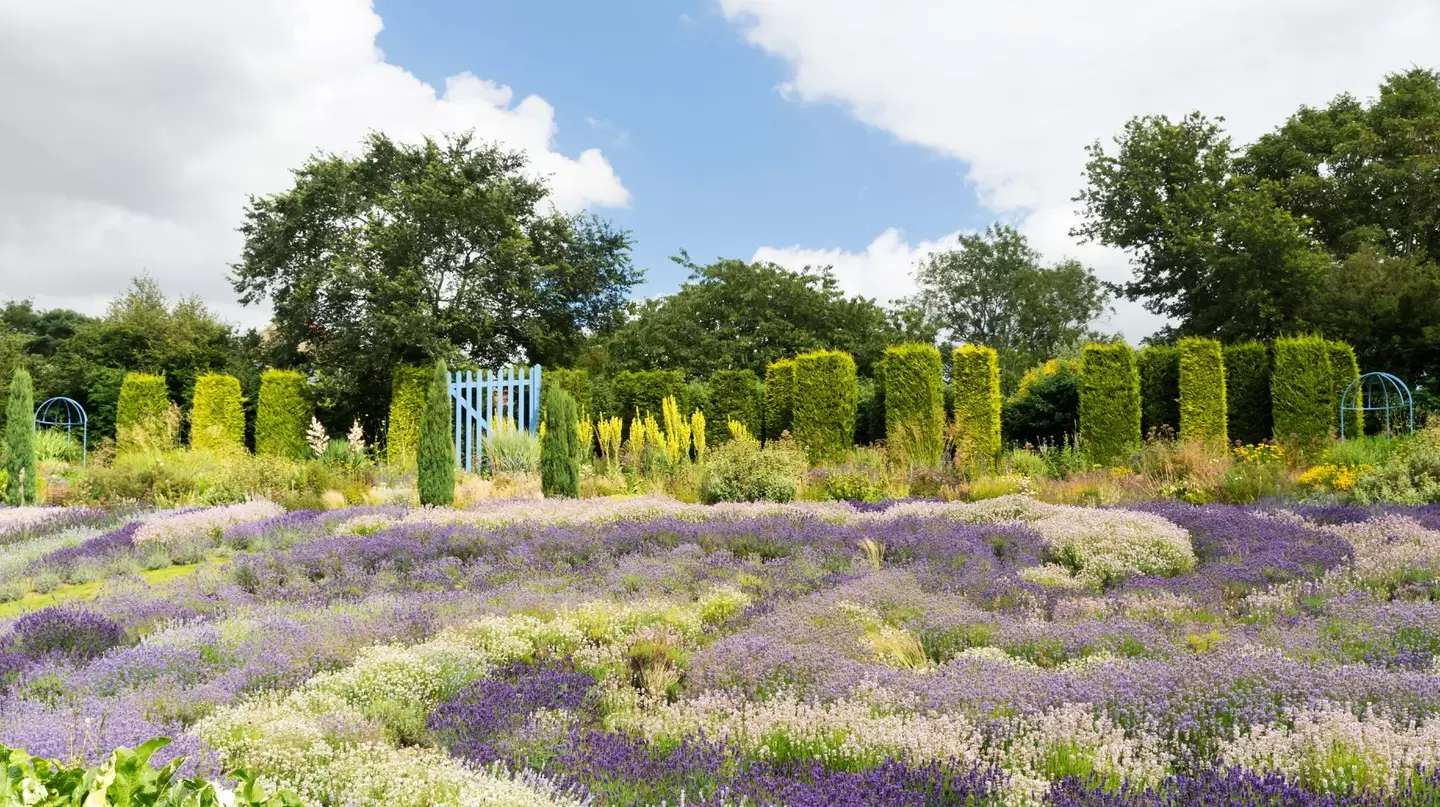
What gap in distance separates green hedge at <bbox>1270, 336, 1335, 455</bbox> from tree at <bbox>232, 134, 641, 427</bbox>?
53.4 feet

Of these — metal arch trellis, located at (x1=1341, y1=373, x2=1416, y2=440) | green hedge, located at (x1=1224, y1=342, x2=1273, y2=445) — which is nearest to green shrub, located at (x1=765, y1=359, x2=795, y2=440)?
green hedge, located at (x1=1224, y1=342, x2=1273, y2=445)

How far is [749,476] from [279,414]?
12.8 m

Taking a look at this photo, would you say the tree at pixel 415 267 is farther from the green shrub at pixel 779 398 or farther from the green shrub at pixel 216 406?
the green shrub at pixel 779 398

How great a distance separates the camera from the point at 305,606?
5.97 meters

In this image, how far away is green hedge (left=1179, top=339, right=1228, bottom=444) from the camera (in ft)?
51.5

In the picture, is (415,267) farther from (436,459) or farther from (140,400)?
(436,459)

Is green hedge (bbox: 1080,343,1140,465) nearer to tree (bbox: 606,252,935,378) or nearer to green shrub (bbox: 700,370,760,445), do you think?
green shrub (bbox: 700,370,760,445)

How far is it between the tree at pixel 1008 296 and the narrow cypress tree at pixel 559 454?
27.9 meters

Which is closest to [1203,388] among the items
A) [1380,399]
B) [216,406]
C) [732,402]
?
[1380,399]

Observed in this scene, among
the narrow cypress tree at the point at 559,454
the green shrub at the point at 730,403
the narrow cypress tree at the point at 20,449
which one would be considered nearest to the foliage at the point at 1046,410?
the green shrub at the point at 730,403

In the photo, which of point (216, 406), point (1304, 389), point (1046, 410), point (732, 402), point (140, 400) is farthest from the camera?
point (140, 400)

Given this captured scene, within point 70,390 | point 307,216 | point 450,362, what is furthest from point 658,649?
point 70,390

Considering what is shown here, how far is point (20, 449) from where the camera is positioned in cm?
1374

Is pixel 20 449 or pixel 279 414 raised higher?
pixel 279 414
